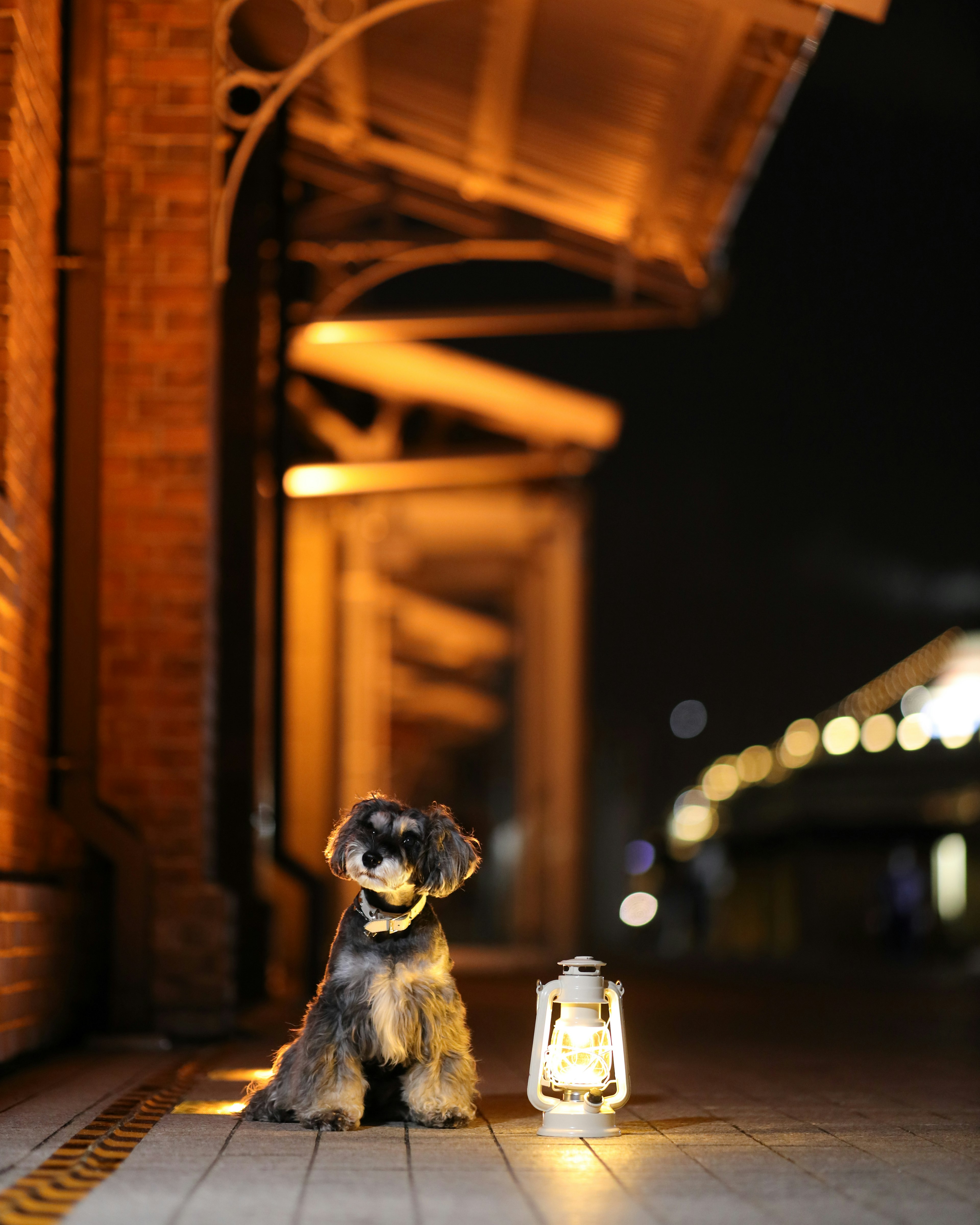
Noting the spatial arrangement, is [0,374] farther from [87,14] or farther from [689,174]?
[689,174]

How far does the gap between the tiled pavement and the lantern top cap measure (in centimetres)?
52

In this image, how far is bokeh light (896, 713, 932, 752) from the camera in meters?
73.6

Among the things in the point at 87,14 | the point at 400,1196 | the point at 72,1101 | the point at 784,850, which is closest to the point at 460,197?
the point at 87,14

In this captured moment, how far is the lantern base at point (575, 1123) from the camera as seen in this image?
5500 mm

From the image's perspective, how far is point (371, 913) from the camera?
535 centimetres

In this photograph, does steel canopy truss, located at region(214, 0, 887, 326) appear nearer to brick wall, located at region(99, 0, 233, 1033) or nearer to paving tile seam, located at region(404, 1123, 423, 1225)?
brick wall, located at region(99, 0, 233, 1033)

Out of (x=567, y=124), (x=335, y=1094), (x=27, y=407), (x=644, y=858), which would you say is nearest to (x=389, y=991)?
(x=335, y=1094)

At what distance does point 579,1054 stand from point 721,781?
9479 cm

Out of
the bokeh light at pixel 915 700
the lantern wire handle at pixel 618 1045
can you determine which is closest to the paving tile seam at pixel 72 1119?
the lantern wire handle at pixel 618 1045

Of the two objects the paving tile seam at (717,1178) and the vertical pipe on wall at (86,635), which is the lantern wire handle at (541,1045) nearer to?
the paving tile seam at (717,1178)

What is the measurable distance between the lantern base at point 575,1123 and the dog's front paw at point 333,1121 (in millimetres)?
601

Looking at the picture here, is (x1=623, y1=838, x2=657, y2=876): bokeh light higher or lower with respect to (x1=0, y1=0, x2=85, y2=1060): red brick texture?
higher

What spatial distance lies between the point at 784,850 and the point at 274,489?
54899 mm

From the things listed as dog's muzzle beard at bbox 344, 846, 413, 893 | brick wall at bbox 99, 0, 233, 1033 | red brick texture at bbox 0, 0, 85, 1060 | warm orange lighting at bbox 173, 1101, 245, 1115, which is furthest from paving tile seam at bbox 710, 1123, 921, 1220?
brick wall at bbox 99, 0, 233, 1033
